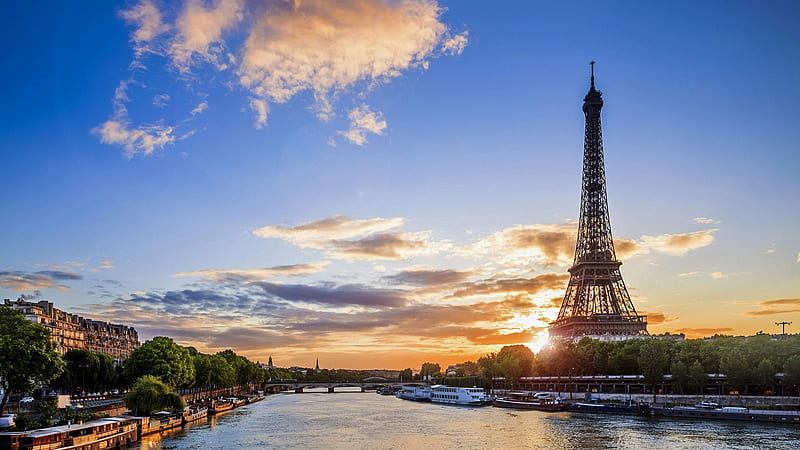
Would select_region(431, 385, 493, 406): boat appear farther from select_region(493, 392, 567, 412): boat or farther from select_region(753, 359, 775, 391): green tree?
select_region(753, 359, 775, 391): green tree

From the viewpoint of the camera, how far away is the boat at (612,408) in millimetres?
85000

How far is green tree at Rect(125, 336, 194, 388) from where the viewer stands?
86.7 metres

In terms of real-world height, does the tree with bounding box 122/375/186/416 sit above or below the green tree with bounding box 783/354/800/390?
below

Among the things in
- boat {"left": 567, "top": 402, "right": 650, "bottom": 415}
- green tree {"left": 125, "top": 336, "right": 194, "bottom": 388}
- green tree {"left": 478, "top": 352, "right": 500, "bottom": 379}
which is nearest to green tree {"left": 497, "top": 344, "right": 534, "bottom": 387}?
green tree {"left": 478, "top": 352, "right": 500, "bottom": 379}

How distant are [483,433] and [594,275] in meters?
76.3

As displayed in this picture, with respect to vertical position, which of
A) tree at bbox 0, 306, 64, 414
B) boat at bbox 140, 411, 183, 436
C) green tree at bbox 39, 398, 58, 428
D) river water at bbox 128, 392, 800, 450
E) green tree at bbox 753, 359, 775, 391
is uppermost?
tree at bbox 0, 306, 64, 414

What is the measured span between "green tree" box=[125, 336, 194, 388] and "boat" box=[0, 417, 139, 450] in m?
26.3

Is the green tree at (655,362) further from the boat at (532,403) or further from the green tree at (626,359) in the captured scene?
the boat at (532,403)

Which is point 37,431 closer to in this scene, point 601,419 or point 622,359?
point 601,419

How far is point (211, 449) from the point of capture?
5603 centimetres

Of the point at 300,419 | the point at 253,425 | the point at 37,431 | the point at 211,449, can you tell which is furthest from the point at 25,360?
the point at 300,419

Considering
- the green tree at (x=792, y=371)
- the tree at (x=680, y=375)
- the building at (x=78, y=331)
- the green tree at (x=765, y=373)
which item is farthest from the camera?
the building at (x=78, y=331)

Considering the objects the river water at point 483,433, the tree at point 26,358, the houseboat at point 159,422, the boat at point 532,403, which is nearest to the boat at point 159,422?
the houseboat at point 159,422

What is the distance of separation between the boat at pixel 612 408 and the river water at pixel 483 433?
3.84 metres
